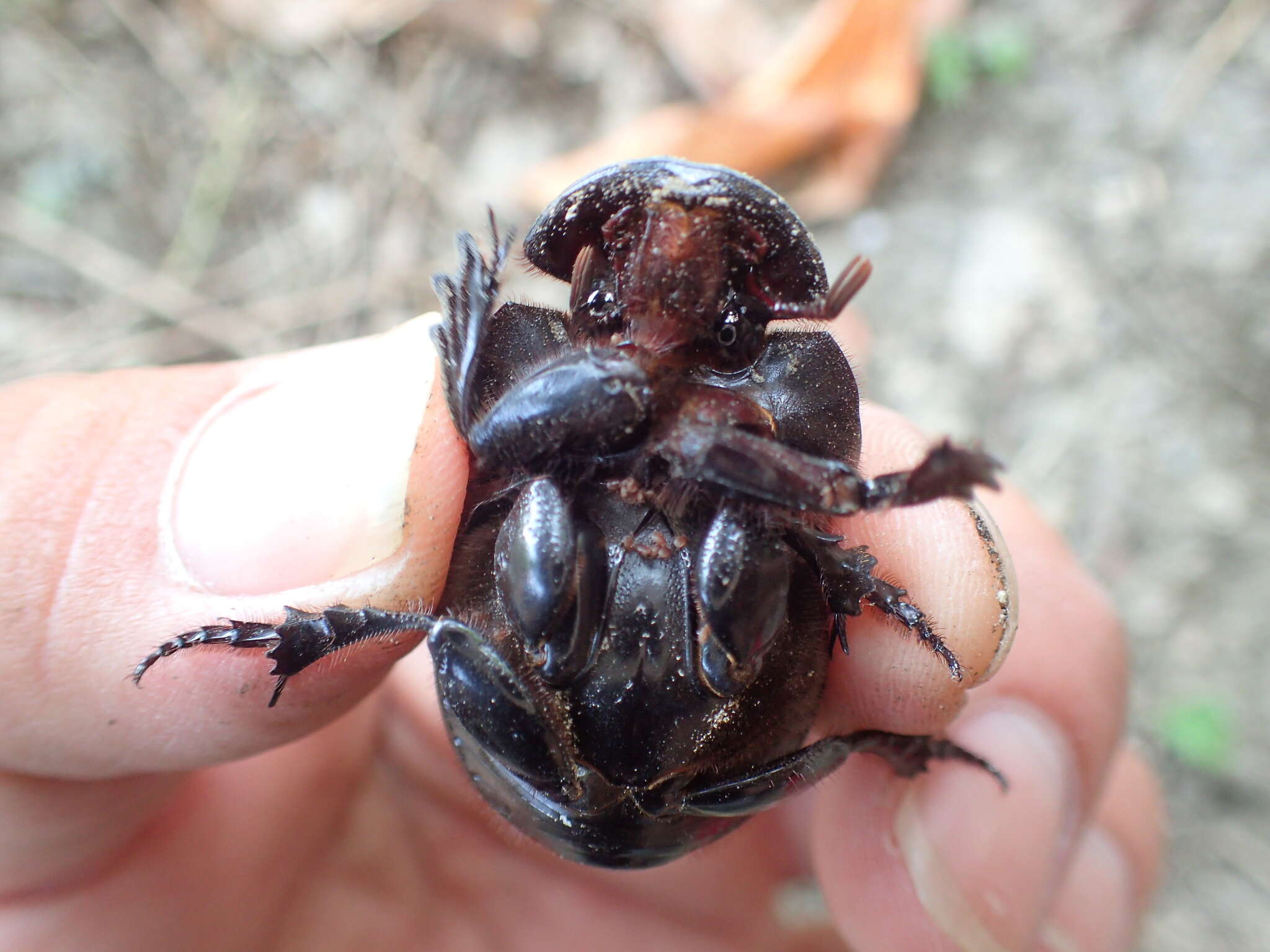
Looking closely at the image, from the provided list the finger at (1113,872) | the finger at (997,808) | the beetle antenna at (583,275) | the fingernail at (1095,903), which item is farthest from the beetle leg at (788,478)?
the fingernail at (1095,903)

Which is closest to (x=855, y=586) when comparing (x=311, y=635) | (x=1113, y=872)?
(x=311, y=635)

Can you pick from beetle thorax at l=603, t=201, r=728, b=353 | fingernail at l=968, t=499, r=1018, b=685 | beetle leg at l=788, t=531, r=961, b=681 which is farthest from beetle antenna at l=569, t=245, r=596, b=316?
fingernail at l=968, t=499, r=1018, b=685

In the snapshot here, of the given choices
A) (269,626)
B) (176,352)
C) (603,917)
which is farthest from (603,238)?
(176,352)

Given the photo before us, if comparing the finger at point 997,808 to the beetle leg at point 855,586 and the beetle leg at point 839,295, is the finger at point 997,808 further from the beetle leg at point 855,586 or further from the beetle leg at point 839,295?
the beetle leg at point 839,295

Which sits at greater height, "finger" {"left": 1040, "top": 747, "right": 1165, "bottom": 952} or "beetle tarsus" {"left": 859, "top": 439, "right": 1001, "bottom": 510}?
"beetle tarsus" {"left": 859, "top": 439, "right": 1001, "bottom": 510}

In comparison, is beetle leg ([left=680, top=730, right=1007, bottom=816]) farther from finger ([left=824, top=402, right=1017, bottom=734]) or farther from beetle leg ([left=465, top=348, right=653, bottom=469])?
beetle leg ([left=465, top=348, right=653, bottom=469])

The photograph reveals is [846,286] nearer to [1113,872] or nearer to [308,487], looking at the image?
[308,487]
